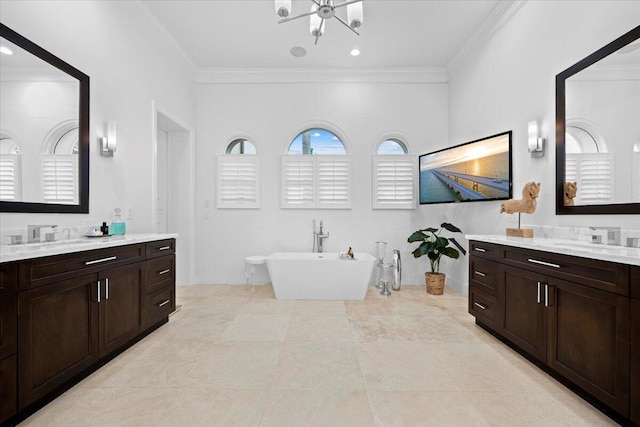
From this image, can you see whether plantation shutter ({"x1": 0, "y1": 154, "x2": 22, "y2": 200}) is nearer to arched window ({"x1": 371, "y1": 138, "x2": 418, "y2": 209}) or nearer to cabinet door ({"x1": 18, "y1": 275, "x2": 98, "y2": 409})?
cabinet door ({"x1": 18, "y1": 275, "x2": 98, "y2": 409})

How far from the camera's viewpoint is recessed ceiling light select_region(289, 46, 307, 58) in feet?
12.6

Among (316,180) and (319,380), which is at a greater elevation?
(316,180)

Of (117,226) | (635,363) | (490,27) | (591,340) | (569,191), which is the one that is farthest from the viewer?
(490,27)

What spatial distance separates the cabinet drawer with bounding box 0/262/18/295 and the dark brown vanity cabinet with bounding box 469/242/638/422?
308 cm

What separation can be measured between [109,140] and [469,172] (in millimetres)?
3840

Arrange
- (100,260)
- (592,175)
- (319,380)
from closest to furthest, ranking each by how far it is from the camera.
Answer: (319,380)
(100,260)
(592,175)

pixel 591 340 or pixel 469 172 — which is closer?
pixel 591 340

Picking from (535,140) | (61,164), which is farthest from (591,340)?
(61,164)

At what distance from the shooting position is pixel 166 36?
3.56m

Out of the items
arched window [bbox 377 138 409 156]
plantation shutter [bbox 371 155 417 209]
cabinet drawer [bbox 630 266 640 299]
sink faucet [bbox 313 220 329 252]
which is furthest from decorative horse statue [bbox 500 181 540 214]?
sink faucet [bbox 313 220 329 252]

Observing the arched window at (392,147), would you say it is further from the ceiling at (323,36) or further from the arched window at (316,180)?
the ceiling at (323,36)

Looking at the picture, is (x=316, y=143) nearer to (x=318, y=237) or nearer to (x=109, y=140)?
(x=318, y=237)

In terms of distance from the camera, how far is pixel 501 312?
7.86ft

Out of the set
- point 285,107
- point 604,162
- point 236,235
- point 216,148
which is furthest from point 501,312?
point 216,148
